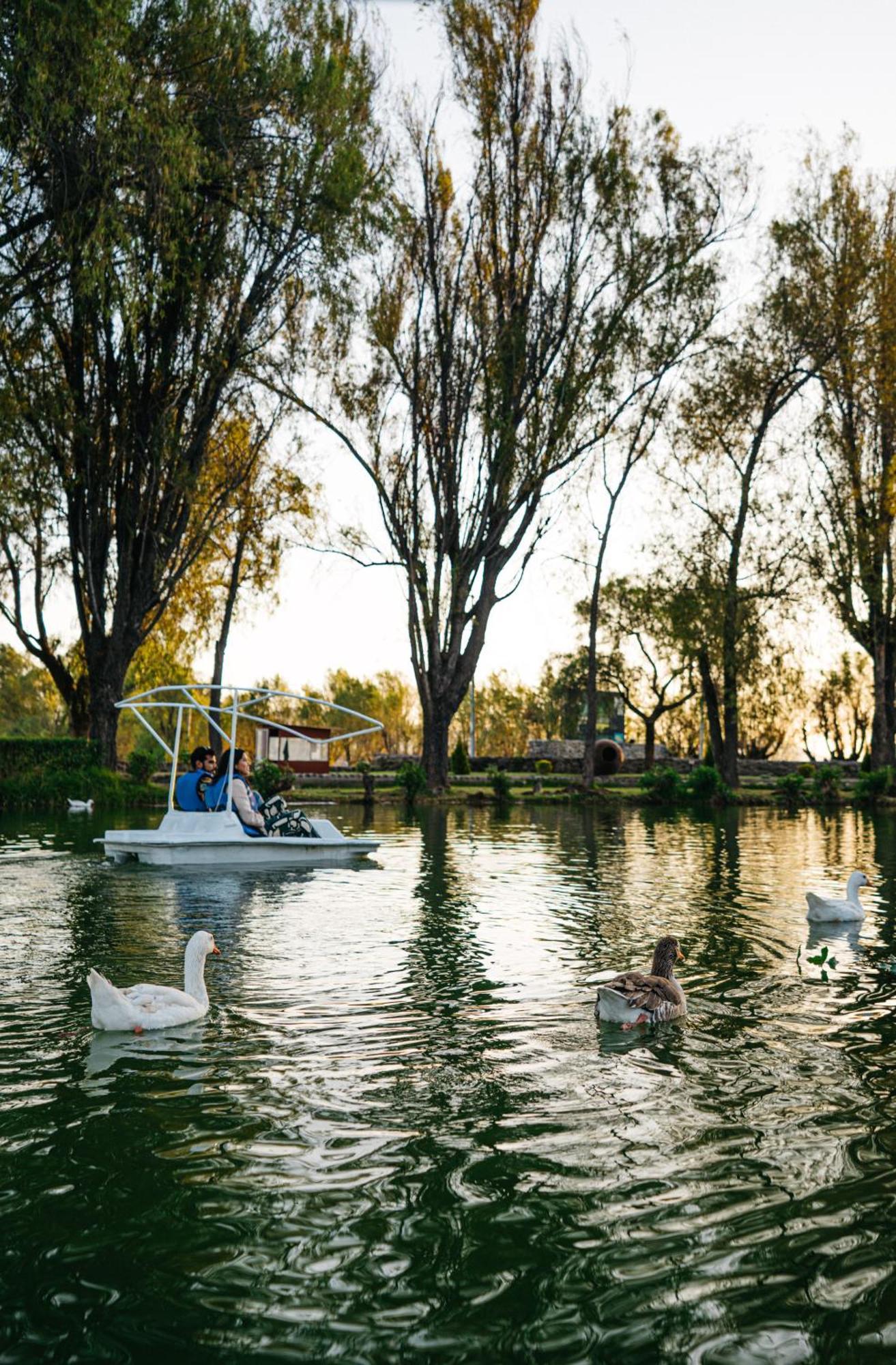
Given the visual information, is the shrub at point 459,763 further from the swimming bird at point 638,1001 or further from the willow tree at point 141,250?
the swimming bird at point 638,1001

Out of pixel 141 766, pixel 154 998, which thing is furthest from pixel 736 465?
pixel 154 998

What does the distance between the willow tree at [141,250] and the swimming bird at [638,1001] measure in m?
16.1

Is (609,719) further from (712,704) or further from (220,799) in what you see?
(220,799)

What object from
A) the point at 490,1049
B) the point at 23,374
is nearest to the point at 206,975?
the point at 490,1049

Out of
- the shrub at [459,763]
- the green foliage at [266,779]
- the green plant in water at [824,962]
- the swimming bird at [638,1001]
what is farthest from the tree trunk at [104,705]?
the shrub at [459,763]

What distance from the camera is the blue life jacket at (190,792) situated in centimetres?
1925

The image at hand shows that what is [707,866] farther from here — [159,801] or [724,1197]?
[159,801]

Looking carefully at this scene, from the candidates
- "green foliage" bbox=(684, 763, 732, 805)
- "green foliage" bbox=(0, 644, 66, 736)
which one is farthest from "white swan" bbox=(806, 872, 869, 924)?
"green foliage" bbox=(0, 644, 66, 736)

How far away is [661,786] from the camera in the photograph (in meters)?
42.0

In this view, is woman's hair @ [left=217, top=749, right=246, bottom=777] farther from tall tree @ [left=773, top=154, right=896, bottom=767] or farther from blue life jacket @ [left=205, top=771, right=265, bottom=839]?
tall tree @ [left=773, top=154, right=896, bottom=767]

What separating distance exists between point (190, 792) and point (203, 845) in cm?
114

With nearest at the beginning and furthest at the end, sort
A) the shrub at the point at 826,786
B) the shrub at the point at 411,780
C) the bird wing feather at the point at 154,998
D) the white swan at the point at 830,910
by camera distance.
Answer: the bird wing feather at the point at 154,998 < the white swan at the point at 830,910 < the shrub at the point at 411,780 < the shrub at the point at 826,786

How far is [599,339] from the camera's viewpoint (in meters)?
39.8

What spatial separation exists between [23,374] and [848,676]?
56693 mm
